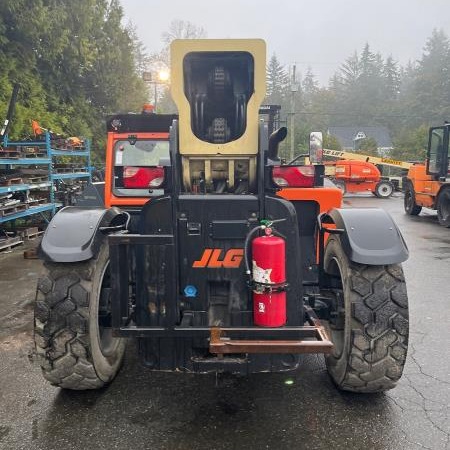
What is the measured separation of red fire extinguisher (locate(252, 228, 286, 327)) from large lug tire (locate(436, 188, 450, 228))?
1068 cm

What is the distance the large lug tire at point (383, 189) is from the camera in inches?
807

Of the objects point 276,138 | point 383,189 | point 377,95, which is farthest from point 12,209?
point 377,95

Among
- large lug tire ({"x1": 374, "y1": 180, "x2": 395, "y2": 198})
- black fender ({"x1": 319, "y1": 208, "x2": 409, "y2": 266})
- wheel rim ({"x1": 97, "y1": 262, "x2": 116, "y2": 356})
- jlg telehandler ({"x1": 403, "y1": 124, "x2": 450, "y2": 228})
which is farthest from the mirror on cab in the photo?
large lug tire ({"x1": 374, "y1": 180, "x2": 395, "y2": 198})

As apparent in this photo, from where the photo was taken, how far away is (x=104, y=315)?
3.22 m

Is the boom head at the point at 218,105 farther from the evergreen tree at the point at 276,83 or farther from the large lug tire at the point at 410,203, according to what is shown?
the evergreen tree at the point at 276,83

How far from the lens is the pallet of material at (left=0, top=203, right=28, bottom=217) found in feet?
26.9

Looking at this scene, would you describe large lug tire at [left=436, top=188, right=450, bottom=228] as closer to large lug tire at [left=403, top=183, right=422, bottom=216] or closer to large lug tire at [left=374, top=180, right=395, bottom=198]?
large lug tire at [left=403, top=183, right=422, bottom=216]

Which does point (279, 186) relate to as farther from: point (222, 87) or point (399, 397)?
point (399, 397)

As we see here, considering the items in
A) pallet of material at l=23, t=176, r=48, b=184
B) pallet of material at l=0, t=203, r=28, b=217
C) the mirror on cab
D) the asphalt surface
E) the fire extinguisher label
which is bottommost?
the asphalt surface

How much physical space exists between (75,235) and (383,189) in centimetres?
1943

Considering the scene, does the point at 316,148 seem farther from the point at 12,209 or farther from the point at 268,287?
the point at 12,209

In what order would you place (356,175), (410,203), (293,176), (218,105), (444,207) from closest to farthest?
(293,176), (218,105), (444,207), (410,203), (356,175)

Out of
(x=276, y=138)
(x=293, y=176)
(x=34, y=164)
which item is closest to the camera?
(x=293, y=176)

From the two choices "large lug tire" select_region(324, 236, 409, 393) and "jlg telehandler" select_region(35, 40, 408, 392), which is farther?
"large lug tire" select_region(324, 236, 409, 393)
